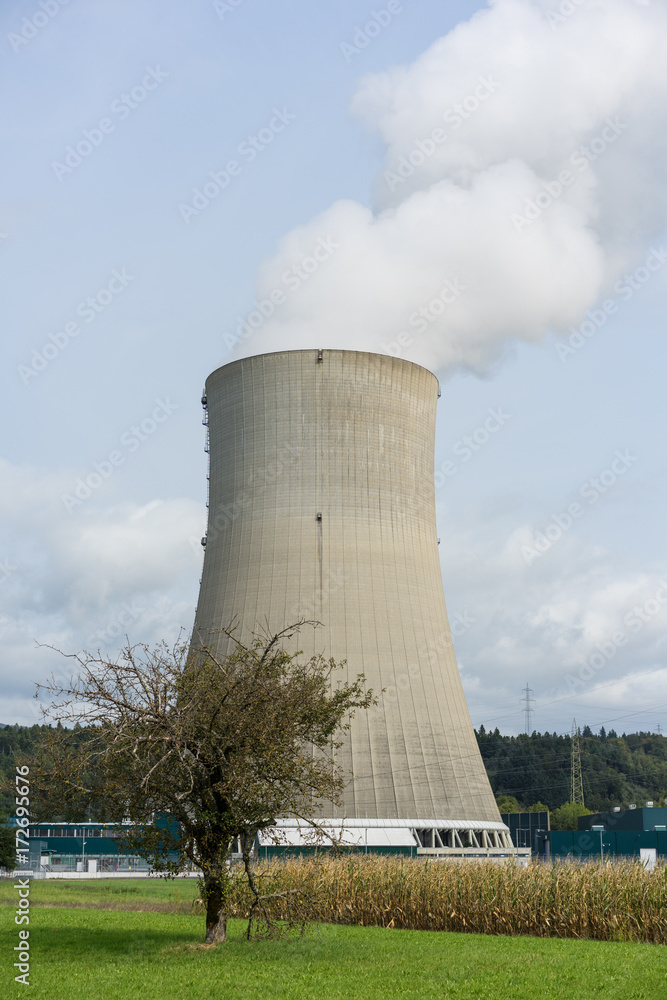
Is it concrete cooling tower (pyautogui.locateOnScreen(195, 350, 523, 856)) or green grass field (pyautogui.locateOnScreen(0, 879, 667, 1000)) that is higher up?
concrete cooling tower (pyautogui.locateOnScreen(195, 350, 523, 856))

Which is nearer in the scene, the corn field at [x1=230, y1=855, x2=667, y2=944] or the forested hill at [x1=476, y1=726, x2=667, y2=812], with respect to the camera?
the corn field at [x1=230, y1=855, x2=667, y2=944]

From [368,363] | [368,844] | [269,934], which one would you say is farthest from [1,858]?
[269,934]

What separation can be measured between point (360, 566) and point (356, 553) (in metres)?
0.29

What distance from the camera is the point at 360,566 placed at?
2186 centimetres

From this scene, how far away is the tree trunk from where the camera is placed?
1088 centimetres

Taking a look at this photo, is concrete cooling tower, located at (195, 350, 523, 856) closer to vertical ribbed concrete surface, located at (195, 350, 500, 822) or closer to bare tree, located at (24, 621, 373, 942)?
vertical ribbed concrete surface, located at (195, 350, 500, 822)

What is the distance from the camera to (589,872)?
12.7 metres

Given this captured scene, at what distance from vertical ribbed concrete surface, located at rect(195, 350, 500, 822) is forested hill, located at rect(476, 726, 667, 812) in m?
49.7

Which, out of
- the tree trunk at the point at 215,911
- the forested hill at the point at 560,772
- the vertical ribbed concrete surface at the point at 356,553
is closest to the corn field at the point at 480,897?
the tree trunk at the point at 215,911

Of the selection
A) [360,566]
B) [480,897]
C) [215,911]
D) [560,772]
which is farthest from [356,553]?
[560,772]

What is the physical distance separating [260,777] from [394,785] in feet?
36.6

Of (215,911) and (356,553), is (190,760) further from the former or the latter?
(356,553)

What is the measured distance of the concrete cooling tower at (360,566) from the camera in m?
21.4

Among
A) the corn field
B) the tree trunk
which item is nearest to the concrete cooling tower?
the corn field
